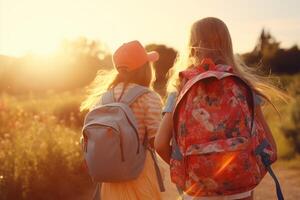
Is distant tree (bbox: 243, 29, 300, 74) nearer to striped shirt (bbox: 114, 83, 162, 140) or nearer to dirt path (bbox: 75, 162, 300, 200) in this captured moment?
dirt path (bbox: 75, 162, 300, 200)

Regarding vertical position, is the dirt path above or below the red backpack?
below

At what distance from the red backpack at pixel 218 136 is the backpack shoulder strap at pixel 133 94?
3.66 feet

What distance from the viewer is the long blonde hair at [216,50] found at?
11.5 ft

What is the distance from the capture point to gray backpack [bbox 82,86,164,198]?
4.29 metres

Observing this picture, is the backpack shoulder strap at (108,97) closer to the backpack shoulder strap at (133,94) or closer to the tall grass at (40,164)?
the backpack shoulder strap at (133,94)

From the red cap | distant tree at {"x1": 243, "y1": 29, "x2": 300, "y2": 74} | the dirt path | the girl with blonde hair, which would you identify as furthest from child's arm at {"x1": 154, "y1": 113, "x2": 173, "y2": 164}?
distant tree at {"x1": 243, "y1": 29, "x2": 300, "y2": 74}

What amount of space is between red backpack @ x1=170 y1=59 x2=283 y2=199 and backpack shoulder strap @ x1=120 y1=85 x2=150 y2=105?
1.12 m

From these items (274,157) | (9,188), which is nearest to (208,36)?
(274,157)

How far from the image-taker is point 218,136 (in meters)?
3.23

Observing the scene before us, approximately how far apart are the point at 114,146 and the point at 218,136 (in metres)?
1.21

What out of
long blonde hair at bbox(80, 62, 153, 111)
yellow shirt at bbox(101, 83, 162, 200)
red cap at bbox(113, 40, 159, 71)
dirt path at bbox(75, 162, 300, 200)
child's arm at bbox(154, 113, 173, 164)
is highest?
red cap at bbox(113, 40, 159, 71)

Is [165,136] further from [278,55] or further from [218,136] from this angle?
[278,55]

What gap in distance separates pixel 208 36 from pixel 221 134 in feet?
1.94

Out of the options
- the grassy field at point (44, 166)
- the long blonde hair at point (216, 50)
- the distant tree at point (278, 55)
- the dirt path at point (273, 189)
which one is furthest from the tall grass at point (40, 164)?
the distant tree at point (278, 55)
